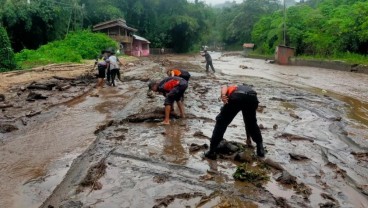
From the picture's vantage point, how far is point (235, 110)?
229 inches

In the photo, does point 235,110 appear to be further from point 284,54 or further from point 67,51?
point 284,54

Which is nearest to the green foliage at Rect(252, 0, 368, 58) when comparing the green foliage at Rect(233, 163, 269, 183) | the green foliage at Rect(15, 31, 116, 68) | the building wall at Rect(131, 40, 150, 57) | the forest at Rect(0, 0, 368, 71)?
the forest at Rect(0, 0, 368, 71)

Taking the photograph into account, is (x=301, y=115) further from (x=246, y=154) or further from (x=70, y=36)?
(x=70, y=36)

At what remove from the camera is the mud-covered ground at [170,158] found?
4.59 m

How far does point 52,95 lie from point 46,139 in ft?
17.4

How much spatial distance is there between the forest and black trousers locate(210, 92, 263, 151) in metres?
15.0

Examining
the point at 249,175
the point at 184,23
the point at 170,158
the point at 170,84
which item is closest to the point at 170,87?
the point at 170,84

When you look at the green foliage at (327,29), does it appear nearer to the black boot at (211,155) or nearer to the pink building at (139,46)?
the pink building at (139,46)

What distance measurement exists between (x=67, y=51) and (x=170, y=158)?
2278 cm

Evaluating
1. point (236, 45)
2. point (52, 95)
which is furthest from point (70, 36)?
point (236, 45)

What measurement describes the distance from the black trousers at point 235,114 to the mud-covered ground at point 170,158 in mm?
412

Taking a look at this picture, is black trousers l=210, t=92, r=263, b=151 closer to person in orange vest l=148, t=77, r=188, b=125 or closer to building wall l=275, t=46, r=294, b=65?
person in orange vest l=148, t=77, r=188, b=125

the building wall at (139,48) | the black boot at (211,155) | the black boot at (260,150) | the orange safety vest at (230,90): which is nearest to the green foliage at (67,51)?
the building wall at (139,48)

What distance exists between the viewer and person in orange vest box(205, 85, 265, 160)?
5684mm
